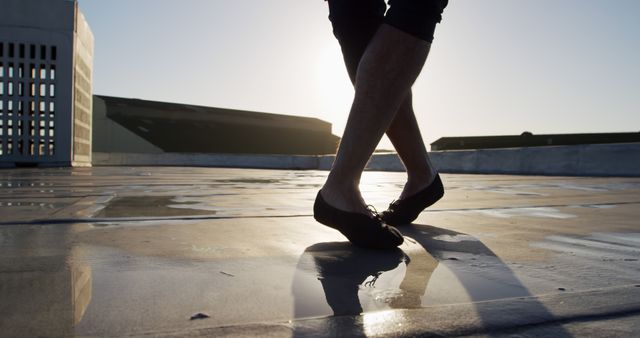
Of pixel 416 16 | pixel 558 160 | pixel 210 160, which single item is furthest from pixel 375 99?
pixel 210 160

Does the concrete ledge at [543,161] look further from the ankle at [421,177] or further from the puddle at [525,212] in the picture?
the ankle at [421,177]

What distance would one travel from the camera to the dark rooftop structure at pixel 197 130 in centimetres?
3512

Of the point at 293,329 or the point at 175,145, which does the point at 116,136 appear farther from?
the point at 293,329

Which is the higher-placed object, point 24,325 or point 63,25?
point 63,25

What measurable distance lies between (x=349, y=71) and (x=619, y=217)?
1305 millimetres

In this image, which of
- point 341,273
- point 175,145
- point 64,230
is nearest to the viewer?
point 341,273

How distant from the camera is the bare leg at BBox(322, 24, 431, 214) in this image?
127cm

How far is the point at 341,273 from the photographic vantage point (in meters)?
0.94

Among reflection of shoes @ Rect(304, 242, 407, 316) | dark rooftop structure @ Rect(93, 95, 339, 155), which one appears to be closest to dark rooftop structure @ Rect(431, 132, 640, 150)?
reflection of shoes @ Rect(304, 242, 407, 316)

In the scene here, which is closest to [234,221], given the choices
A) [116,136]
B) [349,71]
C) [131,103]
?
[349,71]

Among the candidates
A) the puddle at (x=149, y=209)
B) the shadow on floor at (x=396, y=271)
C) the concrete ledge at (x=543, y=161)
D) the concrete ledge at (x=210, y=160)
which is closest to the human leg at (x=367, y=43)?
the shadow on floor at (x=396, y=271)

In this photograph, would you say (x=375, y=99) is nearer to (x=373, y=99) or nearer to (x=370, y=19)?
(x=373, y=99)

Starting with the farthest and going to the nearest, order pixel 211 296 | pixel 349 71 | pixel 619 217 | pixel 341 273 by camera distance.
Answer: pixel 619 217 < pixel 349 71 < pixel 341 273 < pixel 211 296

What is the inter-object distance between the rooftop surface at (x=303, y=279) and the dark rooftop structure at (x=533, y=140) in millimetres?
18556
